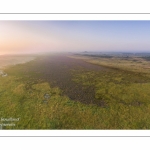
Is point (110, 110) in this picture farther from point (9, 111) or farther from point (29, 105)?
point (9, 111)

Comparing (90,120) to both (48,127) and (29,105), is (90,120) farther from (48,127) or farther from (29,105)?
(29,105)
